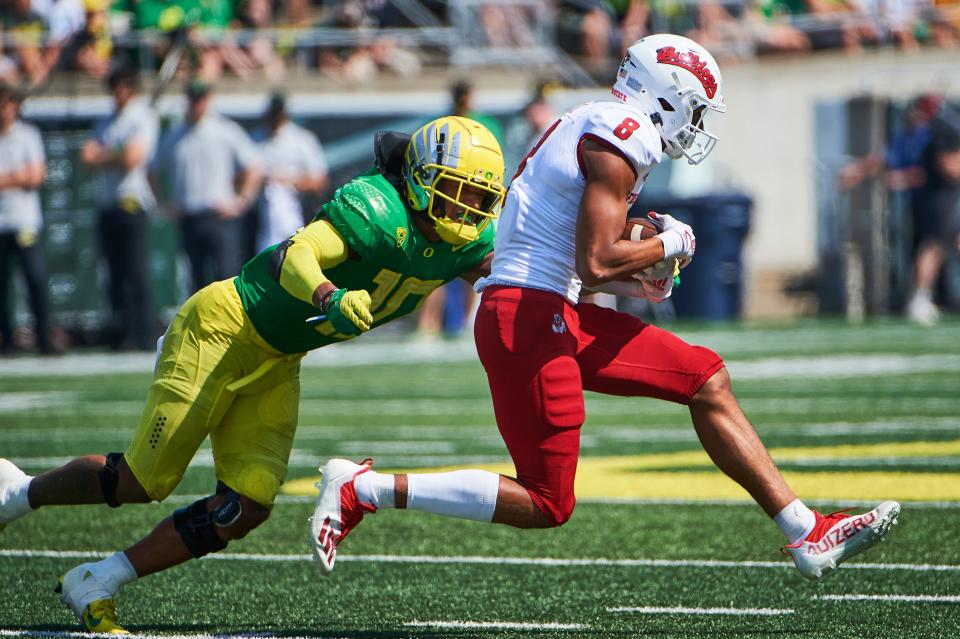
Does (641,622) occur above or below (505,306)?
below

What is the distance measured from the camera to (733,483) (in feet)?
22.4

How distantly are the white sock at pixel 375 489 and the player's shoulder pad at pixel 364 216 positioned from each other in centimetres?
63

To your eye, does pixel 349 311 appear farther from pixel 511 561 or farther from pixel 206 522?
pixel 511 561

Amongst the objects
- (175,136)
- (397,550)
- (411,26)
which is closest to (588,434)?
(397,550)

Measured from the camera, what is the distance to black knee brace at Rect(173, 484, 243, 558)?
4312 millimetres

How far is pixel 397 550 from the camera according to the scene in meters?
5.54

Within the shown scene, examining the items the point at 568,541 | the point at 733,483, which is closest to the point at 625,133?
the point at 568,541

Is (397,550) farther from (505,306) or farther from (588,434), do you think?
(588,434)

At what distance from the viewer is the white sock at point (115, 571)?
4316 mm

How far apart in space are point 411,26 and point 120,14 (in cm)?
325

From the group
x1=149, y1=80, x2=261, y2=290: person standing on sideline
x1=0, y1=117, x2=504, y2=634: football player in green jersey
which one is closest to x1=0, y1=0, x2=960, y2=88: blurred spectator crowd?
x1=149, y1=80, x2=261, y2=290: person standing on sideline

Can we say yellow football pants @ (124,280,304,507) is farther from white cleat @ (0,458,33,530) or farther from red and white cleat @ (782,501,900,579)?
red and white cleat @ (782,501,900,579)

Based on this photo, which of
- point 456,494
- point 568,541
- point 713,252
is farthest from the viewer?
point 713,252

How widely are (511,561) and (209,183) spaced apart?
8012mm
